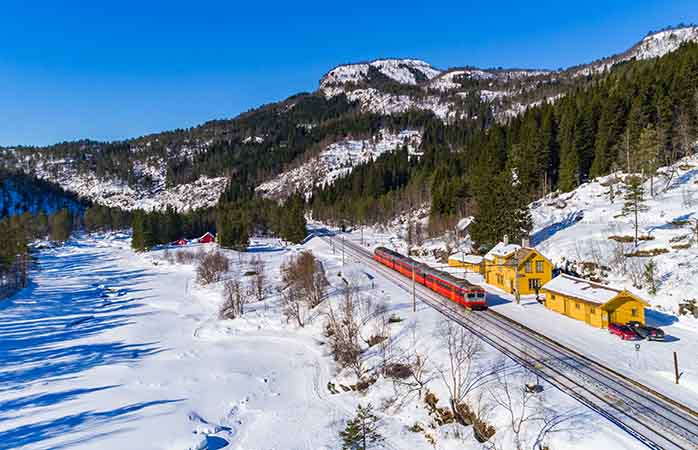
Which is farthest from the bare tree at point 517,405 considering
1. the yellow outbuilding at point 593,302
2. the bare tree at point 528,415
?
the yellow outbuilding at point 593,302

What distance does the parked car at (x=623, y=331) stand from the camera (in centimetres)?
3278

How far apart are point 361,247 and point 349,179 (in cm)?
9085

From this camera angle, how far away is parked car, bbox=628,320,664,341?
105 feet

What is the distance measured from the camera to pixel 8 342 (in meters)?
50.0

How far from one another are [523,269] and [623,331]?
57.5ft

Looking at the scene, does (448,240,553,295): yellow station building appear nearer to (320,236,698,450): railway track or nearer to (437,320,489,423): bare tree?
(320,236,698,450): railway track

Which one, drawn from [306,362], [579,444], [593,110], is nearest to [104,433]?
[306,362]

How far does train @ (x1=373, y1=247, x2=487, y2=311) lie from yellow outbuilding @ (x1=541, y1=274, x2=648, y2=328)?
7.48m

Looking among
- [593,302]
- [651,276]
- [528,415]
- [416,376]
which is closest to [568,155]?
[651,276]

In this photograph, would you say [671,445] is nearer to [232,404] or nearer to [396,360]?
[396,360]

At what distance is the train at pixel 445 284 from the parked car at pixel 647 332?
14042 mm

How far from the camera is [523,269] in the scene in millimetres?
50375

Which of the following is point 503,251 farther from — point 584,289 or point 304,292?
point 304,292

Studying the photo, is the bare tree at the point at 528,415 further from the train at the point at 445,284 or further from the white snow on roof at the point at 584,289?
the train at the point at 445,284
